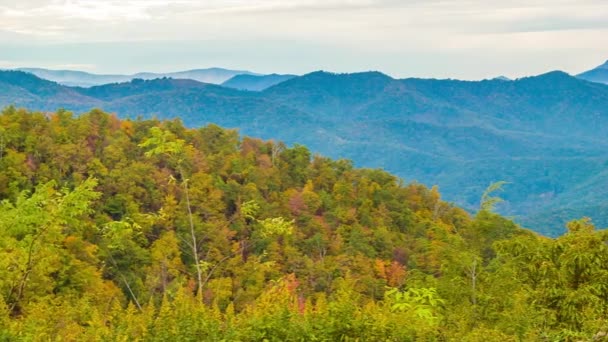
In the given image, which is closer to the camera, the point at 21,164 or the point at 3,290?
the point at 3,290

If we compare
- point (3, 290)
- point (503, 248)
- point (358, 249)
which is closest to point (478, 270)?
point (503, 248)

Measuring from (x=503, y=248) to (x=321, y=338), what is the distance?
7.38m

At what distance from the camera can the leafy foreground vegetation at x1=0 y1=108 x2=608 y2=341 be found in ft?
33.8

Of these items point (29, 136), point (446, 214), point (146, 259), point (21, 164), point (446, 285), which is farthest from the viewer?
point (446, 214)

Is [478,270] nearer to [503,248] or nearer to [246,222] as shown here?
[503,248]

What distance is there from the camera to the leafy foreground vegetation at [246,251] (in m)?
10.3

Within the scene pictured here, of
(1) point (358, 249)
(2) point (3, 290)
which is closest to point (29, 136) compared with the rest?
(1) point (358, 249)

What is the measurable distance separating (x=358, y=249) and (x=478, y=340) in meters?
43.8

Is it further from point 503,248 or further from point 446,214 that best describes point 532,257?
point 446,214

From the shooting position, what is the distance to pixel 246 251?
51938mm

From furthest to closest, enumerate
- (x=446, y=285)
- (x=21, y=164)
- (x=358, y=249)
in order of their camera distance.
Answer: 1. (x=358, y=249)
2. (x=21, y=164)
3. (x=446, y=285)

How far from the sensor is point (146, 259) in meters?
40.0

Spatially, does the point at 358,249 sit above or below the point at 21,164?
below

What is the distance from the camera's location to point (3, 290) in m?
13.7
